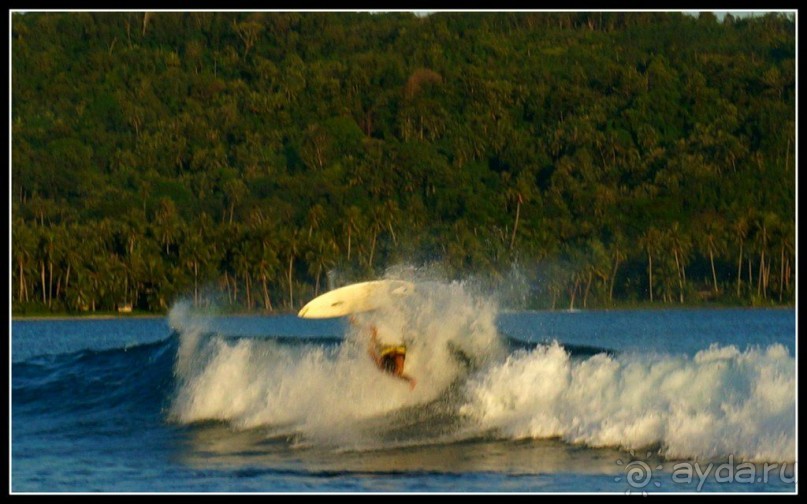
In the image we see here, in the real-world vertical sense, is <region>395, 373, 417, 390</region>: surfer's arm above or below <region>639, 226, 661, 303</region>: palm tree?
below

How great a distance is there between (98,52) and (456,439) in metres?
143

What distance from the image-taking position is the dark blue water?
53.1 feet

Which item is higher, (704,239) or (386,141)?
(386,141)

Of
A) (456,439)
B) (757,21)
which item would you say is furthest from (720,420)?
(757,21)

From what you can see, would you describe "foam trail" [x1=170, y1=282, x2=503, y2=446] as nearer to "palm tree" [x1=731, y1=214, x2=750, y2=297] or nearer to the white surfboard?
the white surfboard

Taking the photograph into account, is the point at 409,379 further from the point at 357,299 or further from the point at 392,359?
the point at 357,299

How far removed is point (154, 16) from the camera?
557 ft

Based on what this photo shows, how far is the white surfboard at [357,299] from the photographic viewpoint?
22.3m

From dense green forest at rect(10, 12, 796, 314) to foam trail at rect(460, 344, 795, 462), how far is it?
7320 centimetres

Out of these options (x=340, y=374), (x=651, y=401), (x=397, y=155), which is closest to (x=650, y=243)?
(x=397, y=155)

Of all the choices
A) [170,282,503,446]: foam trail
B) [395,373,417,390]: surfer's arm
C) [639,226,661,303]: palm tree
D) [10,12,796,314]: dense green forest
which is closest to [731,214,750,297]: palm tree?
[10,12,796,314]: dense green forest

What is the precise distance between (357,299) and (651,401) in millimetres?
5861

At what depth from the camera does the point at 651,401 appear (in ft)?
59.8
